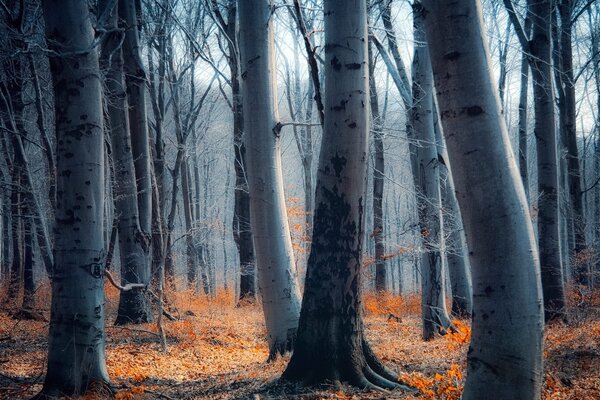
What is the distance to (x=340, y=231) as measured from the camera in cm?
481

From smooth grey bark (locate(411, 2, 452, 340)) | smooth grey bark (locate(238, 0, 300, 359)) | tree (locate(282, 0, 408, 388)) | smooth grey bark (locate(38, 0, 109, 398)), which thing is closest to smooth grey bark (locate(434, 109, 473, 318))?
smooth grey bark (locate(411, 2, 452, 340))

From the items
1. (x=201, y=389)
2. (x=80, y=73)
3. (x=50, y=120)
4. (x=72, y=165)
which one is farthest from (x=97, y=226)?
(x=50, y=120)

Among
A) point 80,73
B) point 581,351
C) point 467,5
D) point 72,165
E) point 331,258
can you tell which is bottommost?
point 581,351

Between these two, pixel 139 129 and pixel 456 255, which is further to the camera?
pixel 139 129

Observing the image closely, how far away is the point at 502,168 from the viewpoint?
274 cm

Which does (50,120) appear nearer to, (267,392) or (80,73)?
(80,73)

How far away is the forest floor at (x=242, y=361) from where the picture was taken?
4.57 m

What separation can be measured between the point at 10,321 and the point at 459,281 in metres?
10.1

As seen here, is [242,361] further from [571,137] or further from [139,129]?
[571,137]

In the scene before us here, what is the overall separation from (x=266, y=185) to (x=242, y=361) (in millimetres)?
3406

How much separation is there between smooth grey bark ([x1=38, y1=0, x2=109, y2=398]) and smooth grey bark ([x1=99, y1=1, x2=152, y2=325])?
558 cm

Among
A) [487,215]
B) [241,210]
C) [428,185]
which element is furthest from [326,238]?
[241,210]

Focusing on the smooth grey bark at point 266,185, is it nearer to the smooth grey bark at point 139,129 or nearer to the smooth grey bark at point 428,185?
the smooth grey bark at point 428,185

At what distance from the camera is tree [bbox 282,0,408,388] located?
15.3 feet
